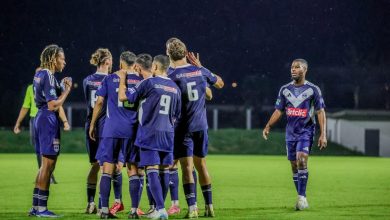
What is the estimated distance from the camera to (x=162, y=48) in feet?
168

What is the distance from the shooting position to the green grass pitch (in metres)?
11.0

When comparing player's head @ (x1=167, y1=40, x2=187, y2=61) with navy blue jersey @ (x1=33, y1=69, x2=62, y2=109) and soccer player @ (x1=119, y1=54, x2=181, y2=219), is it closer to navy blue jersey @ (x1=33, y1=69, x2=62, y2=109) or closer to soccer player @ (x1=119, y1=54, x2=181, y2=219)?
soccer player @ (x1=119, y1=54, x2=181, y2=219)

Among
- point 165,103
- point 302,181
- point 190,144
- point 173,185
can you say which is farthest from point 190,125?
point 302,181

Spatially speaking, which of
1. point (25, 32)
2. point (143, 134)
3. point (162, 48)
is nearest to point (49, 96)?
point (143, 134)

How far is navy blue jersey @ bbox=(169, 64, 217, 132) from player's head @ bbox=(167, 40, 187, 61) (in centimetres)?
17

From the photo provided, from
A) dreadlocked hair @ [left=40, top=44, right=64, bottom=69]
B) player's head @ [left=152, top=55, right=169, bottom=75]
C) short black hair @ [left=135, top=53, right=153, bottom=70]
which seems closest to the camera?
player's head @ [left=152, top=55, right=169, bottom=75]

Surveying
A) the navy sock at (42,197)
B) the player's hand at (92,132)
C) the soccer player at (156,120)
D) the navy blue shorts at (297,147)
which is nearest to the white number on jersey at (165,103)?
the soccer player at (156,120)

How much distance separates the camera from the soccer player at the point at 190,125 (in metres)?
10.1

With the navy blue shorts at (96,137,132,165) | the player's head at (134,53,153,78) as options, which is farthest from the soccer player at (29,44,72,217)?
the player's head at (134,53,153,78)

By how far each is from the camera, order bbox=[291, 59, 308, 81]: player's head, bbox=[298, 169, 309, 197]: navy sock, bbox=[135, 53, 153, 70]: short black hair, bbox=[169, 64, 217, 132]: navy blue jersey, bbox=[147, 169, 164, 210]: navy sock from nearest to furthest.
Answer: bbox=[147, 169, 164, 210]: navy sock → bbox=[135, 53, 153, 70]: short black hair → bbox=[169, 64, 217, 132]: navy blue jersey → bbox=[298, 169, 309, 197]: navy sock → bbox=[291, 59, 308, 81]: player's head

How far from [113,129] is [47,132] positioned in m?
0.93

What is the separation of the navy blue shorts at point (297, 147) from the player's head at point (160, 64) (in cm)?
344

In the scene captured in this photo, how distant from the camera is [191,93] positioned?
1018cm

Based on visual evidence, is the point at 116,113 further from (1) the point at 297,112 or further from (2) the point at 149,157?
(1) the point at 297,112
